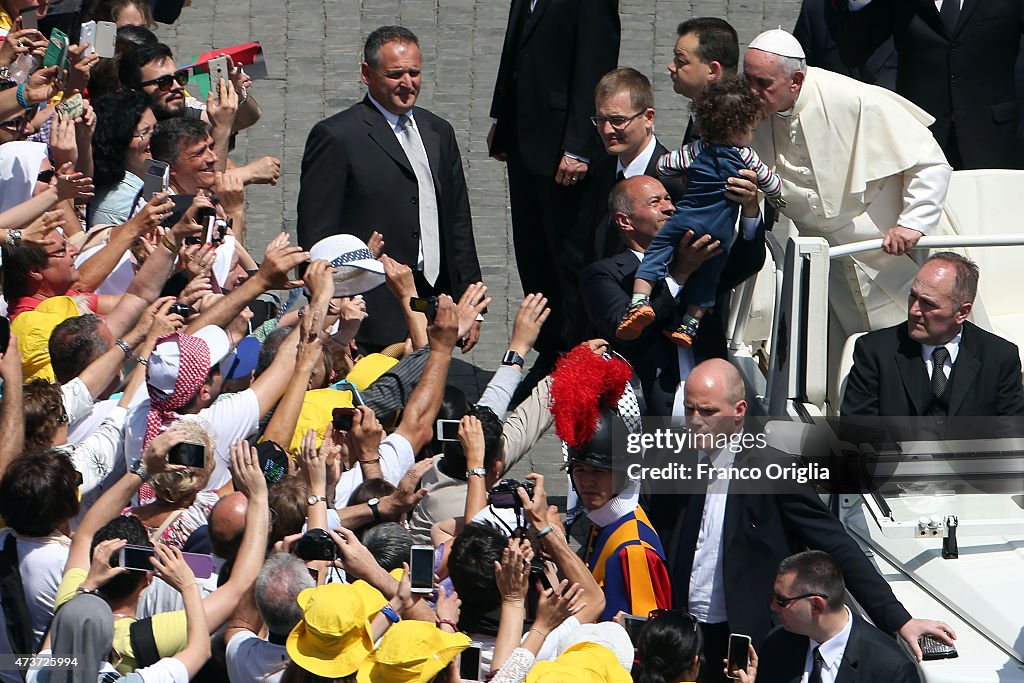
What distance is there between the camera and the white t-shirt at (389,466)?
6.14 m

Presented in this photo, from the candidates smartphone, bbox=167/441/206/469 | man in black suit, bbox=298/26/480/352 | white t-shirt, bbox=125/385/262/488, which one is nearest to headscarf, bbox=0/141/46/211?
man in black suit, bbox=298/26/480/352

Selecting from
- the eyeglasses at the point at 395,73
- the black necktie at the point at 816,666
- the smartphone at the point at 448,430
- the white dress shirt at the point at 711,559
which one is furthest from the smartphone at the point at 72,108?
the black necktie at the point at 816,666

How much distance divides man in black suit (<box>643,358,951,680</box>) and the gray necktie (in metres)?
2.64

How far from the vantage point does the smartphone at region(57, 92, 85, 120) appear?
7.53 metres

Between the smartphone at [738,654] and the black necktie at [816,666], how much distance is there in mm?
352

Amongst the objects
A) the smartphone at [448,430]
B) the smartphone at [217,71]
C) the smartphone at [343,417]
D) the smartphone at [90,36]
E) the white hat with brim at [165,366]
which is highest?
the smartphone at [90,36]

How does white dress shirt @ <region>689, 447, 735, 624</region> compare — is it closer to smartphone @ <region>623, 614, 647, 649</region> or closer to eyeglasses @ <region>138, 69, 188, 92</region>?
smartphone @ <region>623, 614, 647, 649</region>

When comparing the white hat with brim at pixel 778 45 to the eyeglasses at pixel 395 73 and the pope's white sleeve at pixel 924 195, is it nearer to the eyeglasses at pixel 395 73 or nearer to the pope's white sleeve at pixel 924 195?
the pope's white sleeve at pixel 924 195

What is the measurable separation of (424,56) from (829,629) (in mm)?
7724

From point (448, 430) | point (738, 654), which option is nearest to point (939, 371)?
point (738, 654)

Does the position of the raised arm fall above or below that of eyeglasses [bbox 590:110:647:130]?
below

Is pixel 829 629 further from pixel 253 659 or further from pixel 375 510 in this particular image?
pixel 253 659

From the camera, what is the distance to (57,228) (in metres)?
6.93

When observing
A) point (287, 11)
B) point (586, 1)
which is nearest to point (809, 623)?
point (586, 1)
